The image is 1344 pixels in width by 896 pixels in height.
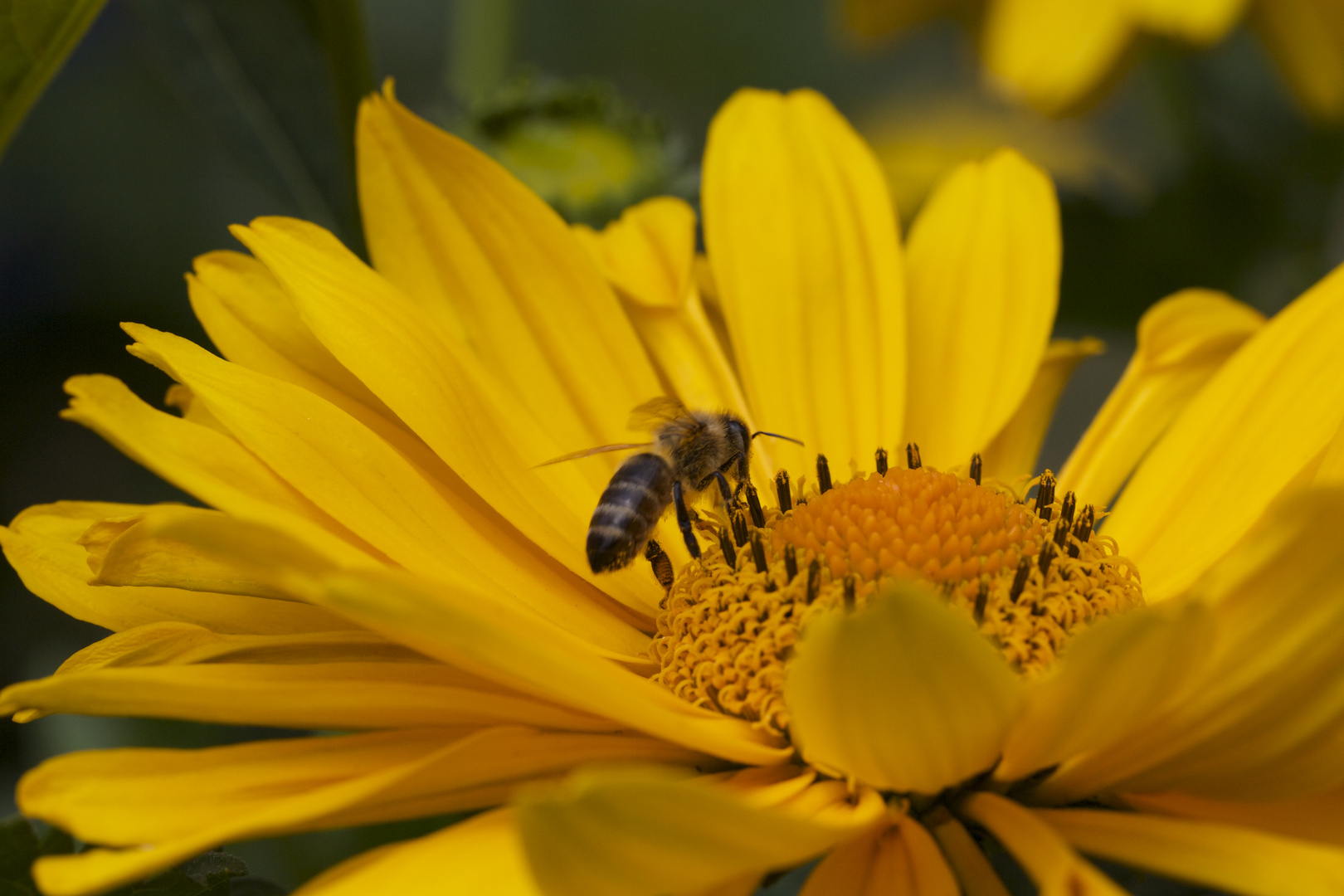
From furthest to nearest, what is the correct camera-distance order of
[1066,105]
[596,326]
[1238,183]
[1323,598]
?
[1238,183]
[1066,105]
[596,326]
[1323,598]

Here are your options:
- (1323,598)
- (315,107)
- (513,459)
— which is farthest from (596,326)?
(1323,598)

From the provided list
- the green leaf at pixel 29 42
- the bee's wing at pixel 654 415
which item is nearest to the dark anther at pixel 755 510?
the bee's wing at pixel 654 415

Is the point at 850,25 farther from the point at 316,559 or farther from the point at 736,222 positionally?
the point at 316,559

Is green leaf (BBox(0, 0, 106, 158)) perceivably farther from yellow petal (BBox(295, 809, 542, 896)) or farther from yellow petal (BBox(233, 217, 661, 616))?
yellow petal (BBox(295, 809, 542, 896))

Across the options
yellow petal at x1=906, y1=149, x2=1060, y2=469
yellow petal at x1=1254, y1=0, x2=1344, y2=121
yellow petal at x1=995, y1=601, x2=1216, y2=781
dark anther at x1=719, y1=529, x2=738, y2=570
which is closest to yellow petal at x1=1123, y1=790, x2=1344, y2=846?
yellow petal at x1=995, y1=601, x2=1216, y2=781

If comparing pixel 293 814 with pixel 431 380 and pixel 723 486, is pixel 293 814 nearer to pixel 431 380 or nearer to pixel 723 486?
pixel 431 380

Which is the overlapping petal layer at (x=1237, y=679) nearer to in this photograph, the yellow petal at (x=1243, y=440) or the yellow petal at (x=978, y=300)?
the yellow petal at (x=1243, y=440)
